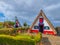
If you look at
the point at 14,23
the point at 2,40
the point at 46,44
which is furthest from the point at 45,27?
the point at 2,40

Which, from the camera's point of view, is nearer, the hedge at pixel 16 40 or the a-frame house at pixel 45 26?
the hedge at pixel 16 40

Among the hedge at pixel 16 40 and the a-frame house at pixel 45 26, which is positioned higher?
the a-frame house at pixel 45 26

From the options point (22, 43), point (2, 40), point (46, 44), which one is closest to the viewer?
point (22, 43)

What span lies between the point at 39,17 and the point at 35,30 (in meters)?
3.66

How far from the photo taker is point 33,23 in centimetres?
5088

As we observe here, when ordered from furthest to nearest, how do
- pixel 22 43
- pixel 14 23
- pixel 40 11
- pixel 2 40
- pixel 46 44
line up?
pixel 14 23, pixel 40 11, pixel 46 44, pixel 2 40, pixel 22 43

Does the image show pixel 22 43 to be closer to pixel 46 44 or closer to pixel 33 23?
pixel 46 44

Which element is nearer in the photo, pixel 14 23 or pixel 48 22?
pixel 48 22

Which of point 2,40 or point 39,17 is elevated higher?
point 39,17

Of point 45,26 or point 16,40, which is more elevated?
point 45,26

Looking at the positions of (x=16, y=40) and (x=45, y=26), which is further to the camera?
(x=45, y=26)

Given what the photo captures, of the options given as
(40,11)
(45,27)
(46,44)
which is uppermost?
(40,11)

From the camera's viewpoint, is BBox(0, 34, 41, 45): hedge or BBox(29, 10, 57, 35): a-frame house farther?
Answer: BBox(29, 10, 57, 35): a-frame house

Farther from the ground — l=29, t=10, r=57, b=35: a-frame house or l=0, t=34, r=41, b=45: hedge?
l=29, t=10, r=57, b=35: a-frame house
